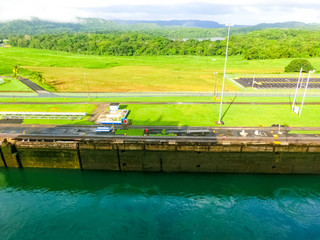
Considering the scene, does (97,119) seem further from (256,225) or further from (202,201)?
(256,225)

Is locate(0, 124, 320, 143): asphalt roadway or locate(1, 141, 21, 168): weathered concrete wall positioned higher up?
locate(0, 124, 320, 143): asphalt roadway

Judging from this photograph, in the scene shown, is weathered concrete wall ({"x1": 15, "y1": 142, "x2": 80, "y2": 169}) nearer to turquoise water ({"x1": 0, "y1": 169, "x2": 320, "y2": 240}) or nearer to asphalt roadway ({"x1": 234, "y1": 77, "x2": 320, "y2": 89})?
turquoise water ({"x1": 0, "y1": 169, "x2": 320, "y2": 240})

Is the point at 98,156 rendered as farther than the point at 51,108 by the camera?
No

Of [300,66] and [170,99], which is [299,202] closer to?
[170,99]

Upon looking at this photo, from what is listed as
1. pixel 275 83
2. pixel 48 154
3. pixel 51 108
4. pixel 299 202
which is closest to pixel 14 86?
pixel 51 108

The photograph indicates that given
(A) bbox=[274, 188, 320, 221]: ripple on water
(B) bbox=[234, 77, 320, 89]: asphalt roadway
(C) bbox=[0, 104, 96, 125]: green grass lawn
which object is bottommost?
(A) bbox=[274, 188, 320, 221]: ripple on water

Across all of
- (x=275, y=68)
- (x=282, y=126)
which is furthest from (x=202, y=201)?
(x=275, y=68)

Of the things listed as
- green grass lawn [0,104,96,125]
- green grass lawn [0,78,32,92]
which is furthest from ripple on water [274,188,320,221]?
green grass lawn [0,78,32,92]
